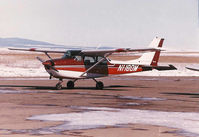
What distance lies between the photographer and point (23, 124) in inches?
401

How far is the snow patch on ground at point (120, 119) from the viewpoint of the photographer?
9820mm

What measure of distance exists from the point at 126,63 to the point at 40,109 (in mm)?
12768

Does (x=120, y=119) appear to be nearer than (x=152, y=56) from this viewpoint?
Yes

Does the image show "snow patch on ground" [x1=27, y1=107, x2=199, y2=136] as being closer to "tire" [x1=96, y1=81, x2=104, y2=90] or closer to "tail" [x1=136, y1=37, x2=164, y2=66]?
"tire" [x1=96, y1=81, x2=104, y2=90]

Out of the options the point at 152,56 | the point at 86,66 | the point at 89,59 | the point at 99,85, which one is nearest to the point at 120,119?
the point at 99,85

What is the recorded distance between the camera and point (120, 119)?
36.9 feet

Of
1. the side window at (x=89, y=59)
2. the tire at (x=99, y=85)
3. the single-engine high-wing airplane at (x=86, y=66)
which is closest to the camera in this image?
the single-engine high-wing airplane at (x=86, y=66)

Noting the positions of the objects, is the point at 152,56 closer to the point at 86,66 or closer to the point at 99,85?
the point at 99,85

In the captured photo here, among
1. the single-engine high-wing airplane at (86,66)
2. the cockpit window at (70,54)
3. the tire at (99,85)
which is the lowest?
the tire at (99,85)

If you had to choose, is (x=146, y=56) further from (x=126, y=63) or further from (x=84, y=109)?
(x=84, y=109)

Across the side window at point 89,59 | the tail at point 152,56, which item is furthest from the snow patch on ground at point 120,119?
the tail at point 152,56

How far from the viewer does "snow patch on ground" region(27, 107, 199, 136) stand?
32.2ft

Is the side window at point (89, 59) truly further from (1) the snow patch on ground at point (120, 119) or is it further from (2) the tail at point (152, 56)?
(1) the snow patch on ground at point (120, 119)

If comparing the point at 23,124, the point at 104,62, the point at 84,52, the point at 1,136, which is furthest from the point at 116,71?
the point at 1,136
